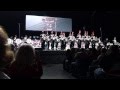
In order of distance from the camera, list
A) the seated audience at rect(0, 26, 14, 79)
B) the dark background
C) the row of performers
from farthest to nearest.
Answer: the dark background, the row of performers, the seated audience at rect(0, 26, 14, 79)

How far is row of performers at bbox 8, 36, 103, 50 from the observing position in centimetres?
1287

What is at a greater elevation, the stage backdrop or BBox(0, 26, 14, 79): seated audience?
the stage backdrop

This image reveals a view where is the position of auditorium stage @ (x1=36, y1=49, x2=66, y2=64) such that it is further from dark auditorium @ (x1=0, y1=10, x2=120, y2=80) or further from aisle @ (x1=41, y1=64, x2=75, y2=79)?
aisle @ (x1=41, y1=64, x2=75, y2=79)

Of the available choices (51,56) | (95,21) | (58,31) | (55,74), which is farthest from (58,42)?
(55,74)

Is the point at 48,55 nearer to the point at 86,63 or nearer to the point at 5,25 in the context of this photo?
the point at 5,25

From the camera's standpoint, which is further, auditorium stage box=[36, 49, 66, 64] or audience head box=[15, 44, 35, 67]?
auditorium stage box=[36, 49, 66, 64]

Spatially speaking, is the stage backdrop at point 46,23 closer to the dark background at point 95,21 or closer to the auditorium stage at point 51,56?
the dark background at point 95,21

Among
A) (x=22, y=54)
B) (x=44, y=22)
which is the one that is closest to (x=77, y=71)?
(x=22, y=54)

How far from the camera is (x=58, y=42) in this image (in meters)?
13.2

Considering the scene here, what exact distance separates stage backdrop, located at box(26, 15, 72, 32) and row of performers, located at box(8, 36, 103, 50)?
1.21 m

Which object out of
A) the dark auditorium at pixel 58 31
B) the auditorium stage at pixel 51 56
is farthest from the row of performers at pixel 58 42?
the auditorium stage at pixel 51 56

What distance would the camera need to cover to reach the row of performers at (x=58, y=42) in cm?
1287

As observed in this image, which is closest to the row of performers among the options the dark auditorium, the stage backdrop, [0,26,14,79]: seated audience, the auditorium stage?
the dark auditorium

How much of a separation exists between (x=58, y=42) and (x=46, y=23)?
1.59 metres
